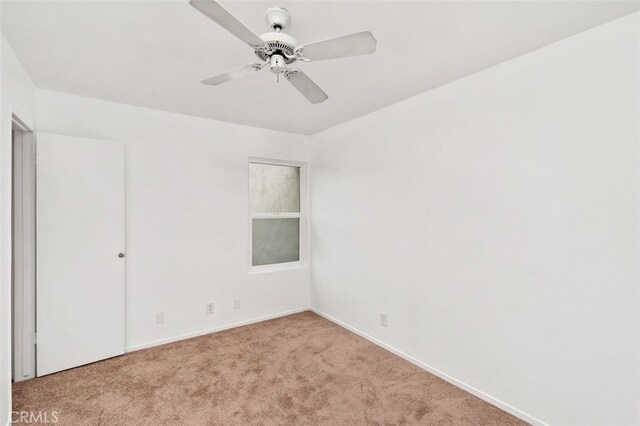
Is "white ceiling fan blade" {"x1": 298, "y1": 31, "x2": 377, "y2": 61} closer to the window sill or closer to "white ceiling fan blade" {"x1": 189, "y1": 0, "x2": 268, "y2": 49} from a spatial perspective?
"white ceiling fan blade" {"x1": 189, "y1": 0, "x2": 268, "y2": 49}

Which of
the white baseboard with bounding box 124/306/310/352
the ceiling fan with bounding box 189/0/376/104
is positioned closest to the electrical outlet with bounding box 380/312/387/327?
the white baseboard with bounding box 124/306/310/352

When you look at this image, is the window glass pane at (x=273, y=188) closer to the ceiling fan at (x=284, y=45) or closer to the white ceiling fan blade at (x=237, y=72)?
the white ceiling fan blade at (x=237, y=72)

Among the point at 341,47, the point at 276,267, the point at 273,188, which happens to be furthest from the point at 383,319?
the point at 341,47

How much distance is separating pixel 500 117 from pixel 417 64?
0.69m

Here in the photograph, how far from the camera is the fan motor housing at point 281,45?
1446 mm

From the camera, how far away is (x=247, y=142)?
374cm

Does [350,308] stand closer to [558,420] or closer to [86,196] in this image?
[558,420]

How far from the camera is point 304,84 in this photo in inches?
68.9

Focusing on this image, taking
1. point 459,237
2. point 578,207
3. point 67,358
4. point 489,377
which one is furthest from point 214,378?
point 578,207

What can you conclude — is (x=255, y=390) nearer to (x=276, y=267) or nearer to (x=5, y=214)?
(x=276, y=267)

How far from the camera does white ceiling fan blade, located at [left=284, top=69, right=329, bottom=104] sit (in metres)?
1.65

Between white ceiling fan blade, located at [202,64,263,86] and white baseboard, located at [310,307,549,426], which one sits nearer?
Answer: white ceiling fan blade, located at [202,64,263,86]

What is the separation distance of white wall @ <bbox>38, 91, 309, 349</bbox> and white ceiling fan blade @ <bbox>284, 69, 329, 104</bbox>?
198cm

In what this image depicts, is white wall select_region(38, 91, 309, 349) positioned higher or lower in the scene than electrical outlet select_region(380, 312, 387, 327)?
higher
